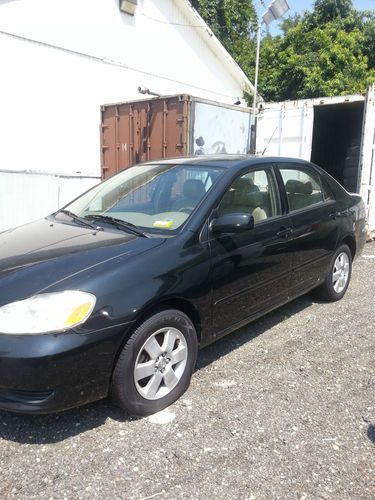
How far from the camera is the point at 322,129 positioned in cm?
1073

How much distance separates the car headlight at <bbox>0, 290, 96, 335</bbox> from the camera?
235 cm

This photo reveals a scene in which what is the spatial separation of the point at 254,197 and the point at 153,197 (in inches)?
33.4

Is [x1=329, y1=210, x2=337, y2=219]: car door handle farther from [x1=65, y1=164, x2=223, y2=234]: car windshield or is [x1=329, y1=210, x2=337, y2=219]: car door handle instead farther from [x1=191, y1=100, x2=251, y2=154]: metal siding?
[x1=191, y1=100, x2=251, y2=154]: metal siding

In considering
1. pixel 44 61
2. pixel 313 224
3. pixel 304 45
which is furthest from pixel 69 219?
pixel 304 45

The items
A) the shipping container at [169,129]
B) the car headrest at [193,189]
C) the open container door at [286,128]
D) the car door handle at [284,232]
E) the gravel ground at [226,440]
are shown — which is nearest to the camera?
the gravel ground at [226,440]

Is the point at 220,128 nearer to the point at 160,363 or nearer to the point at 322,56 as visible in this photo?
the point at 160,363

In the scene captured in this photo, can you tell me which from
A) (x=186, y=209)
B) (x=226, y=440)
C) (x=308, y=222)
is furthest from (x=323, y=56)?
(x=226, y=440)

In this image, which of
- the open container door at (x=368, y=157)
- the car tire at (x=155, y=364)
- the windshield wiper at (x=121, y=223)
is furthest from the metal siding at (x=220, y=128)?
the car tire at (x=155, y=364)

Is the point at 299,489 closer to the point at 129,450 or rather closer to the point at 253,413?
the point at 253,413

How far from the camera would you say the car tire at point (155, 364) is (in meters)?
2.59

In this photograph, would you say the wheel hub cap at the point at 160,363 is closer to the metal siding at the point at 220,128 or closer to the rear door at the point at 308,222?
the rear door at the point at 308,222

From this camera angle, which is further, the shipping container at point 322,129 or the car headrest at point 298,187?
the shipping container at point 322,129

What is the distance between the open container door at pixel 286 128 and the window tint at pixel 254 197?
466 centimetres

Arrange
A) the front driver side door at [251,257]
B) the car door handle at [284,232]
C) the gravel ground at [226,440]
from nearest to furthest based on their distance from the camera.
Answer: the gravel ground at [226,440], the front driver side door at [251,257], the car door handle at [284,232]
